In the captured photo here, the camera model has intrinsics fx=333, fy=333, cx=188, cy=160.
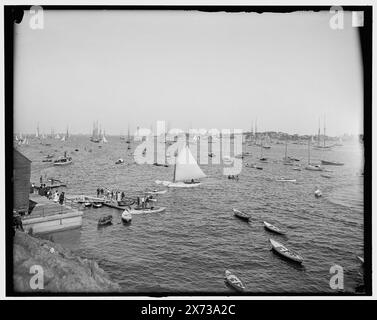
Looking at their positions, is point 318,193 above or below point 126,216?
above

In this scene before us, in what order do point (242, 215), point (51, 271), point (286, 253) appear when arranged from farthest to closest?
point (242, 215)
point (286, 253)
point (51, 271)

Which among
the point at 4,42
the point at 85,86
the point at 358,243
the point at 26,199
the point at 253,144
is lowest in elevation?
the point at 358,243

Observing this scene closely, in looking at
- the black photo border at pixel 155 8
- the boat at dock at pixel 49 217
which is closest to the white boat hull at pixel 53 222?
the boat at dock at pixel 49 217

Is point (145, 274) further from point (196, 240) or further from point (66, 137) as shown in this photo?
point (66, 137)

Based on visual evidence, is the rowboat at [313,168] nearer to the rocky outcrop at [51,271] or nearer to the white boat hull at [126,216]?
the white boat hull at [126,216]

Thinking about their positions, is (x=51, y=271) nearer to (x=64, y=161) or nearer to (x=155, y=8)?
(x=155, y=8)

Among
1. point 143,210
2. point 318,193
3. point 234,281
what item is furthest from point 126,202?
point 318,193

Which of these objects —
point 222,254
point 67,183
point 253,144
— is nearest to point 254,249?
point 222,254
